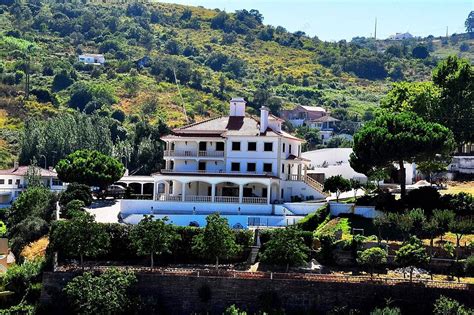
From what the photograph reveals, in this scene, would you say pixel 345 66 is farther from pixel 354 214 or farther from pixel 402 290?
pixel 402 290

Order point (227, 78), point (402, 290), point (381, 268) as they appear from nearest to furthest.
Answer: point (402, 290) < point (381, 268) < point (227, 78)

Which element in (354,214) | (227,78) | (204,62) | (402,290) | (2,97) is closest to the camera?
(402,290)

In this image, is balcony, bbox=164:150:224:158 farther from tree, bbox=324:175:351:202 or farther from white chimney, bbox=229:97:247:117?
tree, bbox=324:175:351:202

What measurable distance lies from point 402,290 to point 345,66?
5843 inches

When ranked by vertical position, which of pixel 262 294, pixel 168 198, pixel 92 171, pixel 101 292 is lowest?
pixel 101 292

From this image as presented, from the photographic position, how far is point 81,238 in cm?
5694

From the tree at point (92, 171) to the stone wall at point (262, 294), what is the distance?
18255 mm

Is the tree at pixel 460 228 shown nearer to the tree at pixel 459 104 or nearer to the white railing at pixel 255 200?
the white railing at pixel 255 200

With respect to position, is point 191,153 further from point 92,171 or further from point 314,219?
point 314,219

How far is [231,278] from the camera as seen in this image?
53531 millimetres

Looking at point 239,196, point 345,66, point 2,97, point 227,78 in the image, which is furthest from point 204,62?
point 239,196

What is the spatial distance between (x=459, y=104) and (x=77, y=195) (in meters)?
30.9

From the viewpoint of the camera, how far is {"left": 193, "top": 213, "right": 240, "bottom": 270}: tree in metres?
55.8

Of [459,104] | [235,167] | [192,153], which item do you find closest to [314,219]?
[235,167]
